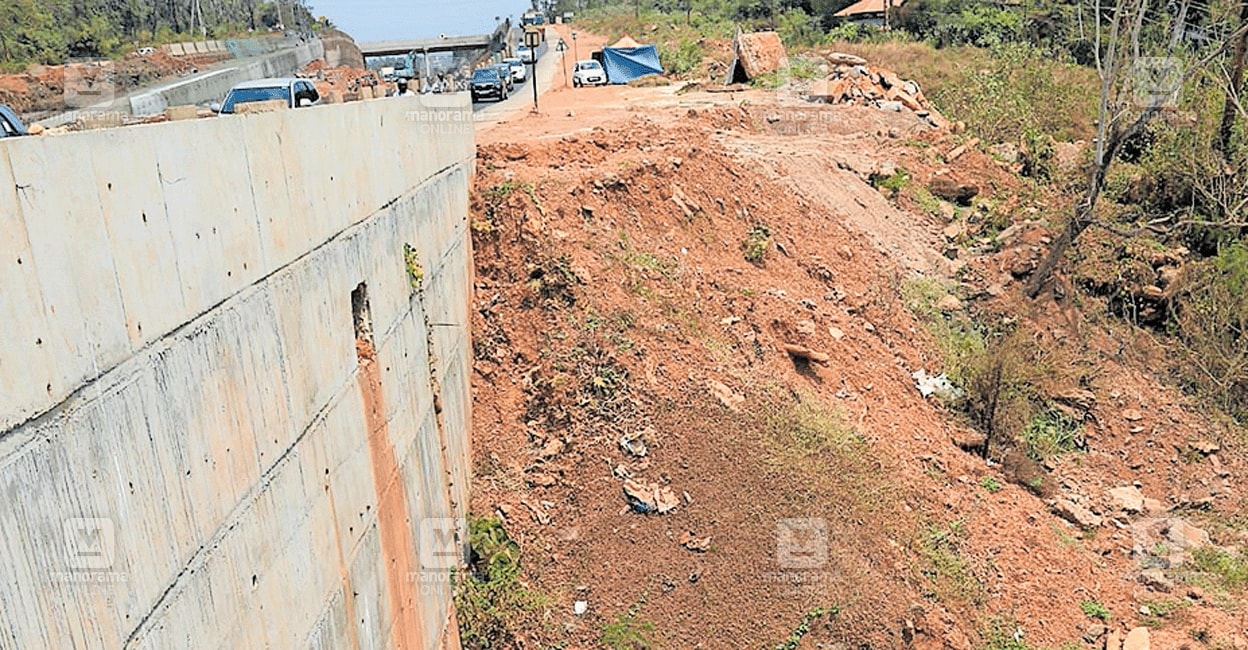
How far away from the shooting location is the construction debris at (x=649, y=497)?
842 centimetres

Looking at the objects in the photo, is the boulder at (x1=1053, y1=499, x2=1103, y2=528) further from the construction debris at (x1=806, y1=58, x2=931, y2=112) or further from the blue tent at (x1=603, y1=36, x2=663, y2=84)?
the blue tent at (x1=603, y1=36, x2=663, y2=84)

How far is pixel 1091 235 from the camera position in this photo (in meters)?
14.6

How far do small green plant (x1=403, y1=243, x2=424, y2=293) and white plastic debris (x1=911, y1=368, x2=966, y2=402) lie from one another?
6955mm

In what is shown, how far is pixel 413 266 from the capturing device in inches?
294

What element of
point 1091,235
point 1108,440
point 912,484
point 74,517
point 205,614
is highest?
point 74,517

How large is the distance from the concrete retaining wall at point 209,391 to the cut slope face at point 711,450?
1.99 m

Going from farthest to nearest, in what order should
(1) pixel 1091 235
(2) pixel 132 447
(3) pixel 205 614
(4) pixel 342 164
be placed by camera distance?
1. (1) pixel 1091 235
2. (4) pixel 342 164
3. (3) pixel 205 614
4. (2) pixel 132 447

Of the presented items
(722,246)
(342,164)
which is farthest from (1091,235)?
(342,164)

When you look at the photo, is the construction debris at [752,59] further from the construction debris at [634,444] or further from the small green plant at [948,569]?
the small green plant at [948,569]

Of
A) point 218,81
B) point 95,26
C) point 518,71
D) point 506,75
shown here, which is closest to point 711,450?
point 218,81

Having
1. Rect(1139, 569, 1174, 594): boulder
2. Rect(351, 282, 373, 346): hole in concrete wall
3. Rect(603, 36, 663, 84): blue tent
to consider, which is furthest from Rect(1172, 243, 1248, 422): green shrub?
Rect(603, 36, 663, 84): blue tent

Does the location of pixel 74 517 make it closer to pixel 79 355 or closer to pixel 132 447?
pixel 132 447

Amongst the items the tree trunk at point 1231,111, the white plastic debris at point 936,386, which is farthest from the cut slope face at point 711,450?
the tree trunk at point 1231,111

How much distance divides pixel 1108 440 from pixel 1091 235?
454 centimetres
